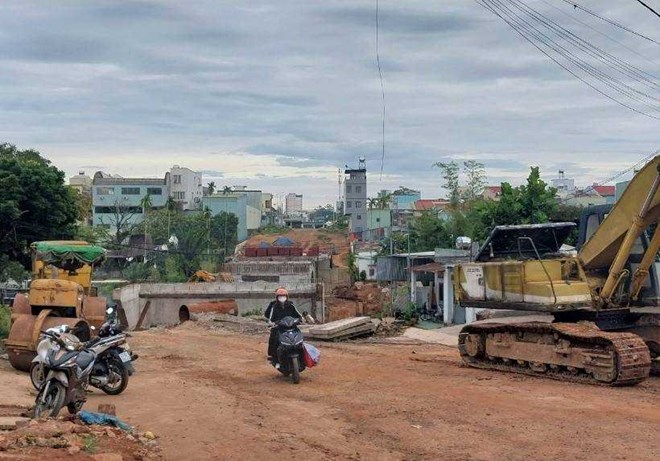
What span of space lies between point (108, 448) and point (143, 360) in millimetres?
9954

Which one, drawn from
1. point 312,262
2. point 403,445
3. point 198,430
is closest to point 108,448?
point 198,430

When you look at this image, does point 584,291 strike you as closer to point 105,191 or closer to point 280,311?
point 280,311

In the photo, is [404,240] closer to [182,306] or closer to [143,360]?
[182,306]

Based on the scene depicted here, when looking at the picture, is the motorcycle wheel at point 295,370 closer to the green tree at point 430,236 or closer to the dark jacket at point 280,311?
the dark jacket at point 280,311

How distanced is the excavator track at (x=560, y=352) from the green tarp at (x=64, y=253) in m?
8.11

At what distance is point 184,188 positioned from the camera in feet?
318

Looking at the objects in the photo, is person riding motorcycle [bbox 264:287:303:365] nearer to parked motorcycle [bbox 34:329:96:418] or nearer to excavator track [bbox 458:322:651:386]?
excavator track [bbox 458:322:651:386]

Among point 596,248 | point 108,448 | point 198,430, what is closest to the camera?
point 108,448

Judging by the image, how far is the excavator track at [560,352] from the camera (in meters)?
12.0

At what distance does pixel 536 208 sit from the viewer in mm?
33500

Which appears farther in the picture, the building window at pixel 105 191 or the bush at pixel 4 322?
the building window at pixel 105 191

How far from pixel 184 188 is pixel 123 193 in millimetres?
10235

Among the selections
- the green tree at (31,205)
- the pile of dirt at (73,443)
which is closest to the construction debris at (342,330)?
the green tree at (31,205)

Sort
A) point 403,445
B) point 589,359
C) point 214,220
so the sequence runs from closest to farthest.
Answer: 1. point 403,445
2. point 589,359
3. point 214,220
